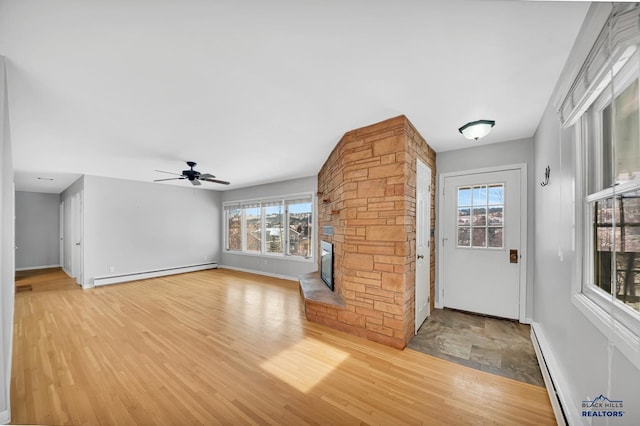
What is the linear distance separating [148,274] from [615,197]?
7.50 meters

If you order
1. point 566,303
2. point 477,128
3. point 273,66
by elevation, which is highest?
point 273,66

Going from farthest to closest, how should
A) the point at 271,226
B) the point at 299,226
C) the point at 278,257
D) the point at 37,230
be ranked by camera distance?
1. the point at 37,230
2. the point at 271,226
3. the point at 278,257
4. the point at 299,226

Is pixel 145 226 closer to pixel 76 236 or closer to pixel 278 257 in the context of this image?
pixel 76 236

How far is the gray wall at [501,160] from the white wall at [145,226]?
623 centimetres

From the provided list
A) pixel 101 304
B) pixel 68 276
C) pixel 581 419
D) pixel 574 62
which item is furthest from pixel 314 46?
pixel 68 276

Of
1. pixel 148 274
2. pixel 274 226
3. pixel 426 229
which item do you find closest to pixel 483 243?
pixel 426 229

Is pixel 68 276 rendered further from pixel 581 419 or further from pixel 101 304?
pixel 581 419

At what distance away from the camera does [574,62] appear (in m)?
1.45

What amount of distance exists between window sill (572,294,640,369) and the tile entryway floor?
1.17m

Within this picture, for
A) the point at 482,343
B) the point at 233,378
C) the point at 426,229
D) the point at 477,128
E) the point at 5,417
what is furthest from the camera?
the point at 426,229

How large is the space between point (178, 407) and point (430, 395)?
1.91 metres

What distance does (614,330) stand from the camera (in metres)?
1.05

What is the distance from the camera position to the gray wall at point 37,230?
22.7ft

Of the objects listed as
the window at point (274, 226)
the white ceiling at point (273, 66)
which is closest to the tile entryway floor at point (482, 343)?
the white ceiling at point (273, 66)
